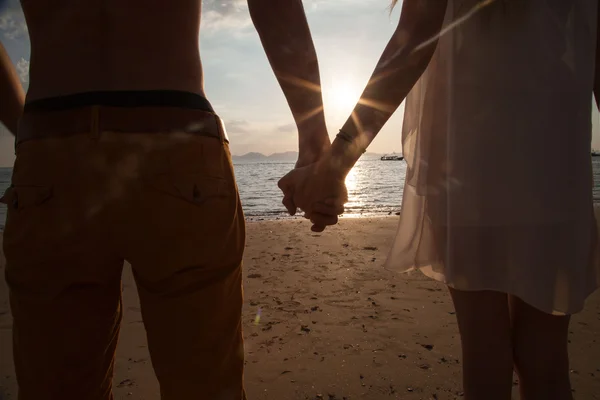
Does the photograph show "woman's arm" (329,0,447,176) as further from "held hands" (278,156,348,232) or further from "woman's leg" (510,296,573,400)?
"woman's leg" (510,296,573,400)

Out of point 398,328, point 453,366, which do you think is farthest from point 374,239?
point 453,366

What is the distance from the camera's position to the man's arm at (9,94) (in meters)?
1.45

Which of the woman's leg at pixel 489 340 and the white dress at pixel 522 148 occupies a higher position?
the white dress at pixel 522 148

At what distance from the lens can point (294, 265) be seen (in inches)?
211

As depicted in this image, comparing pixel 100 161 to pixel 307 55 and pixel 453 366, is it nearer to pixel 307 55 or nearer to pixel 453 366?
pixel 307 55

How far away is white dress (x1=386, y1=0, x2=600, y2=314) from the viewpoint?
117 centimetres

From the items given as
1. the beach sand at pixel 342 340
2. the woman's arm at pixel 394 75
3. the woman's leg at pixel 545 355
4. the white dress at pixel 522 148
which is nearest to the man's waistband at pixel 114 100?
the woman's arm at pixel 394 75

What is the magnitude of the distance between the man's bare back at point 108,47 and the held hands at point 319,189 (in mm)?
500

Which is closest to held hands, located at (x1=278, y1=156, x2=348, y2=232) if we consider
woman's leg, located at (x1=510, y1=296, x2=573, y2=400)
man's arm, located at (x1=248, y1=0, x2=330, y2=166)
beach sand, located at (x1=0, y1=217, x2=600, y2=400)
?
man's arm, located at (x1=248, y1=0, x2=330, y2=166)

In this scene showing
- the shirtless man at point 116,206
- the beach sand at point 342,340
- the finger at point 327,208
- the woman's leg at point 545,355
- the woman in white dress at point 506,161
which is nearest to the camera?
the shirtless man at point 116,206

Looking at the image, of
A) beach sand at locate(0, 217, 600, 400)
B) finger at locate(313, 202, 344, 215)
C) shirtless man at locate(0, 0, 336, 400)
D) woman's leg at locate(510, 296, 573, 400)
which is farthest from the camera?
beach sand at locate(0, 217, 600, 400)

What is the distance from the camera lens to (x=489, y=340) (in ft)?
4.28

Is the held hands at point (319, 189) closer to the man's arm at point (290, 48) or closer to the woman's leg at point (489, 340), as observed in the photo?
the man's arm at point (290, 48)

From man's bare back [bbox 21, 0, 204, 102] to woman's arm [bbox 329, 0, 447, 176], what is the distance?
57 cm
